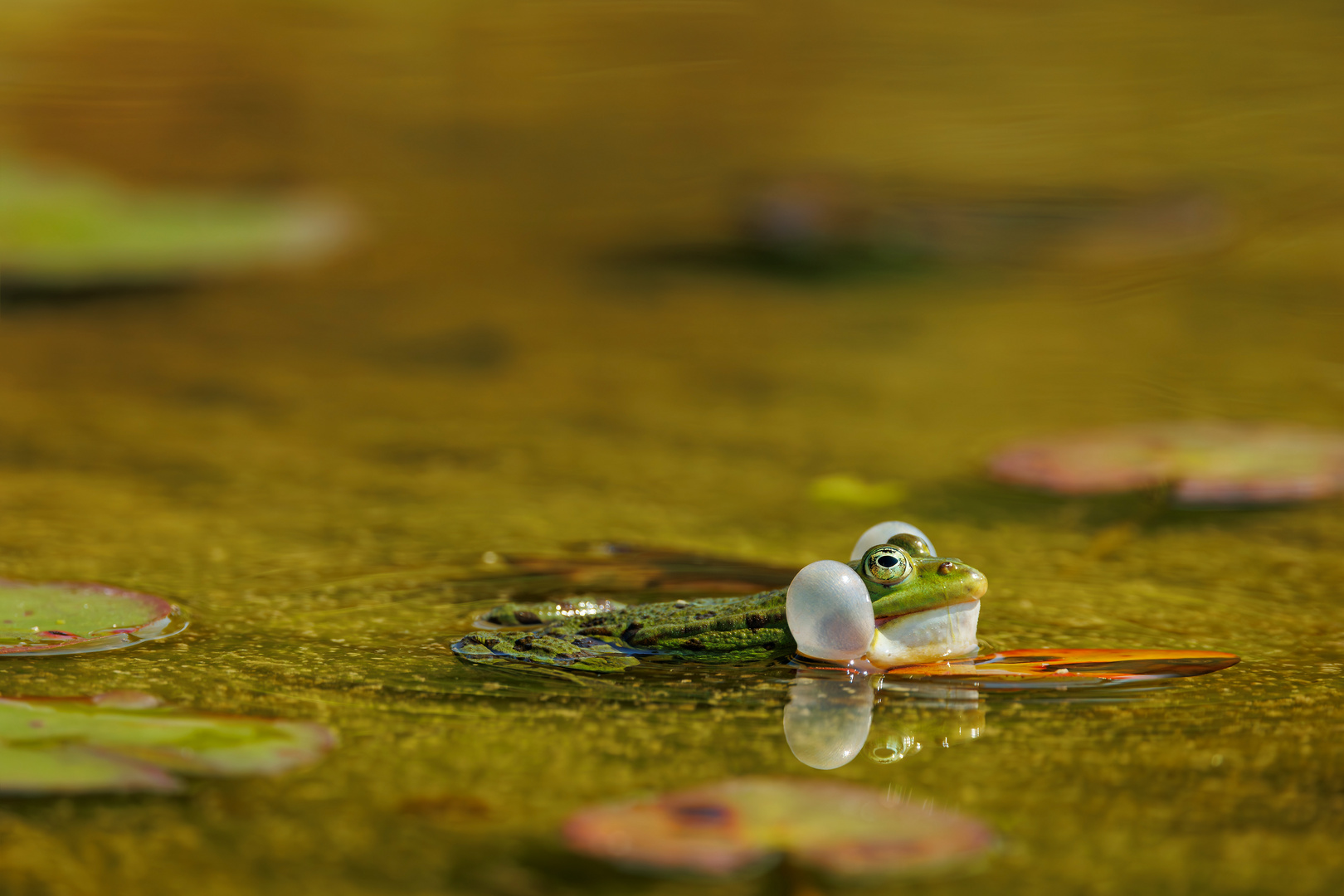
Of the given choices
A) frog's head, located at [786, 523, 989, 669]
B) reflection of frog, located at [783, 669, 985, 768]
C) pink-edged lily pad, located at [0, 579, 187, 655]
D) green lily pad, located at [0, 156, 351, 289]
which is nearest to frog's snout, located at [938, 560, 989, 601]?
frog's head, located at [786, 523, 989, 669]

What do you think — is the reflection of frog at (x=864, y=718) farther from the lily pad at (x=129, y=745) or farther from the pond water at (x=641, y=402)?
the lily pad at (x=129, y=745)

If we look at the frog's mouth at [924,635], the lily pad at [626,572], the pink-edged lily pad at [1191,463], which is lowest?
the frog's mouth at [924,635]

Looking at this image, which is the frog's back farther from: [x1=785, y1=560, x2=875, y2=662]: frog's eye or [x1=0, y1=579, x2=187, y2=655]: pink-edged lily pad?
[x1=0, y1=579, x2=187, y2=655]: pink-edged lily pad

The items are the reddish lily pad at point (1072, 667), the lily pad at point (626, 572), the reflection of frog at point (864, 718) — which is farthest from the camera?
the lily pad at point (626, 572)

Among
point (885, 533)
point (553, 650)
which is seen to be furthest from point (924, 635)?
point (553, 650)

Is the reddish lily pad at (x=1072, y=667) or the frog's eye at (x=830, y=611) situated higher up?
the frog's eye at (x=830, y=611)

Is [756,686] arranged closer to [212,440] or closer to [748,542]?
[748,542]

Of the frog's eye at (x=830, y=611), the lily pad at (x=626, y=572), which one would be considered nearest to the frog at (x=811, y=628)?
the frog's eye at (x=830, y=611)

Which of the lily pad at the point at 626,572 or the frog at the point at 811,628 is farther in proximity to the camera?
the lily pad at the point at 626,572

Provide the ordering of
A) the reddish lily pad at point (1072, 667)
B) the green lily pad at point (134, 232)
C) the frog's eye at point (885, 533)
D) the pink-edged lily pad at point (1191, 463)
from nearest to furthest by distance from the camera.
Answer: the reddish lily pad at point (1072, 667), the frog's eye at point (885, 533), the pink-edged lily pad at point (1191, 463), the green lily pad at point (134, 232)
